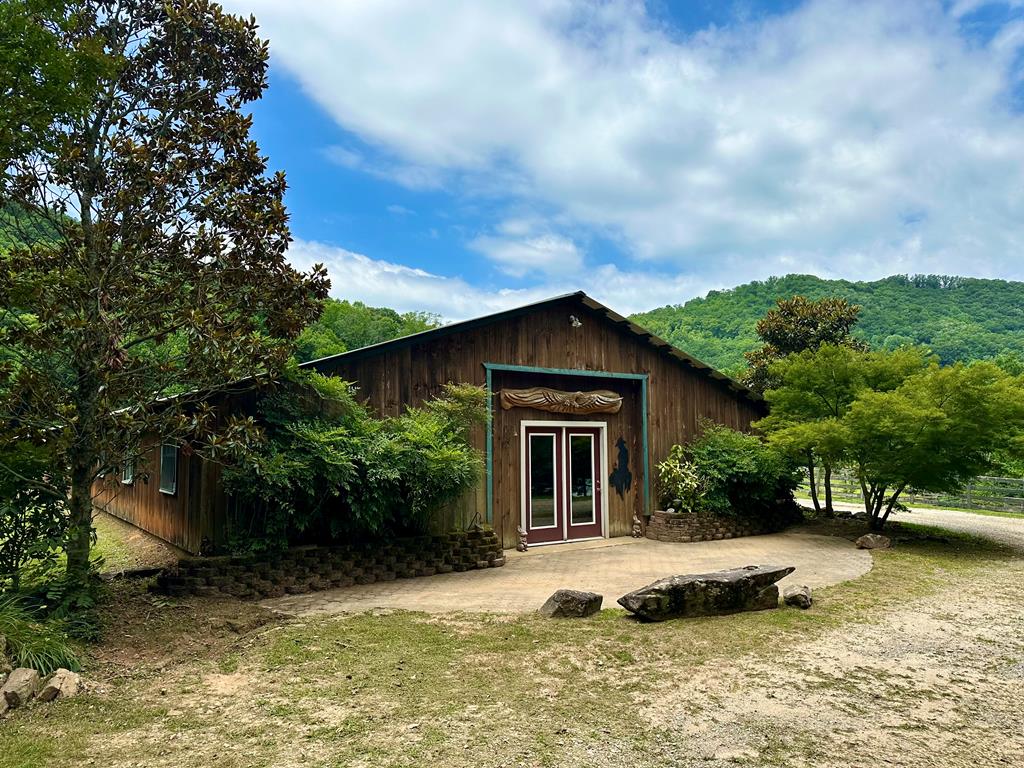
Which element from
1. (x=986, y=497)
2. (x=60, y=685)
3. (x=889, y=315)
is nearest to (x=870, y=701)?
(x=60, y=685)

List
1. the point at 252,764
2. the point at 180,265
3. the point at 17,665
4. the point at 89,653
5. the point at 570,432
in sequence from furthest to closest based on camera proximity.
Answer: the point at 570,432
the point at 180,265
the point at 89,653
the point at 17,665
the point at 252,764

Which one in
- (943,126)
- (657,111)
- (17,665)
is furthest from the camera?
(943,126)

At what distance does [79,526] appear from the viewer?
5340 millimetres

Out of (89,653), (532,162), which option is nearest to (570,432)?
(89,653)

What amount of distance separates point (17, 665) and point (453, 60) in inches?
364

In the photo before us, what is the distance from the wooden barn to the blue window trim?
0.07 feet

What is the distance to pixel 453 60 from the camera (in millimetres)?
9469

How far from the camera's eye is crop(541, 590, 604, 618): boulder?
589 cm

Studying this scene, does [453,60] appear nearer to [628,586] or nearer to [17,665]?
[628,586]

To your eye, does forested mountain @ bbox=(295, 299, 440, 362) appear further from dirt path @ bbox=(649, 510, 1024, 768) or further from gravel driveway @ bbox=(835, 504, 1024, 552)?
dirt path @ bbox=(649, 510, 1024, 768)

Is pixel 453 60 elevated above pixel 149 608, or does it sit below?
above

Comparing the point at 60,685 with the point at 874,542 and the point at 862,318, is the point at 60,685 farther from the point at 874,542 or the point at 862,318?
the point at 862,318

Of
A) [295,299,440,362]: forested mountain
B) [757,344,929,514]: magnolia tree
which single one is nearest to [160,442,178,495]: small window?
[757,344,929,514]: magnolia tree

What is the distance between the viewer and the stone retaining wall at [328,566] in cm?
655
